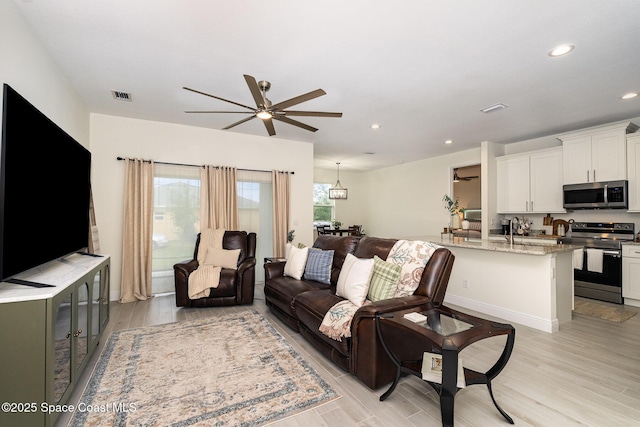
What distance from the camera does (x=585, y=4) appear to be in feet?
6.81

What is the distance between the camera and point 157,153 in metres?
4.72

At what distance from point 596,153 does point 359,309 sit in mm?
4938

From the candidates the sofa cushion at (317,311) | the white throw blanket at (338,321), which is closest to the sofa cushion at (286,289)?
the sofa cushion at (317,311)

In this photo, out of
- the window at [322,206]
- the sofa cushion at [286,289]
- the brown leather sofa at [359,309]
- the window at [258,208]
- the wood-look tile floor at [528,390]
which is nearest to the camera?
the wood-look tile floor at [528,390]

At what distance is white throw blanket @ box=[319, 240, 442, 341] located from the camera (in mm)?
2326

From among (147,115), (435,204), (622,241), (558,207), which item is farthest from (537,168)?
(147,115)

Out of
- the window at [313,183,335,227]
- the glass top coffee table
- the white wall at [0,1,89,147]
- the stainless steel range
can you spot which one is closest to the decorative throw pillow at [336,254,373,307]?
the glass top coffee table

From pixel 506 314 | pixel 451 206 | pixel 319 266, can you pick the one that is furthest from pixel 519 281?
pixel 451 206

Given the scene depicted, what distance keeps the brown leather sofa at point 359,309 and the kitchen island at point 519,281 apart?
1441mm

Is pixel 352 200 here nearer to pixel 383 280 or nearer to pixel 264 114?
pixel 264 114

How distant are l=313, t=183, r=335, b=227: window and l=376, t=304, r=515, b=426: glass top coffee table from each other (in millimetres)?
7084

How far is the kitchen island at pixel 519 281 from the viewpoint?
132 inches

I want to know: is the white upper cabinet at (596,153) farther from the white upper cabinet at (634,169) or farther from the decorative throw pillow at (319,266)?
the decorative throw pillow at (319,266)

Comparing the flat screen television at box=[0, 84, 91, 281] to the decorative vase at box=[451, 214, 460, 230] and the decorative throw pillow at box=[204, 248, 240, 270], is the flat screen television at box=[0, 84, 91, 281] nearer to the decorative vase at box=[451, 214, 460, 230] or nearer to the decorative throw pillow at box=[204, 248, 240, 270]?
the decorative throw pillow at box=[204, 248, 240, 270]
